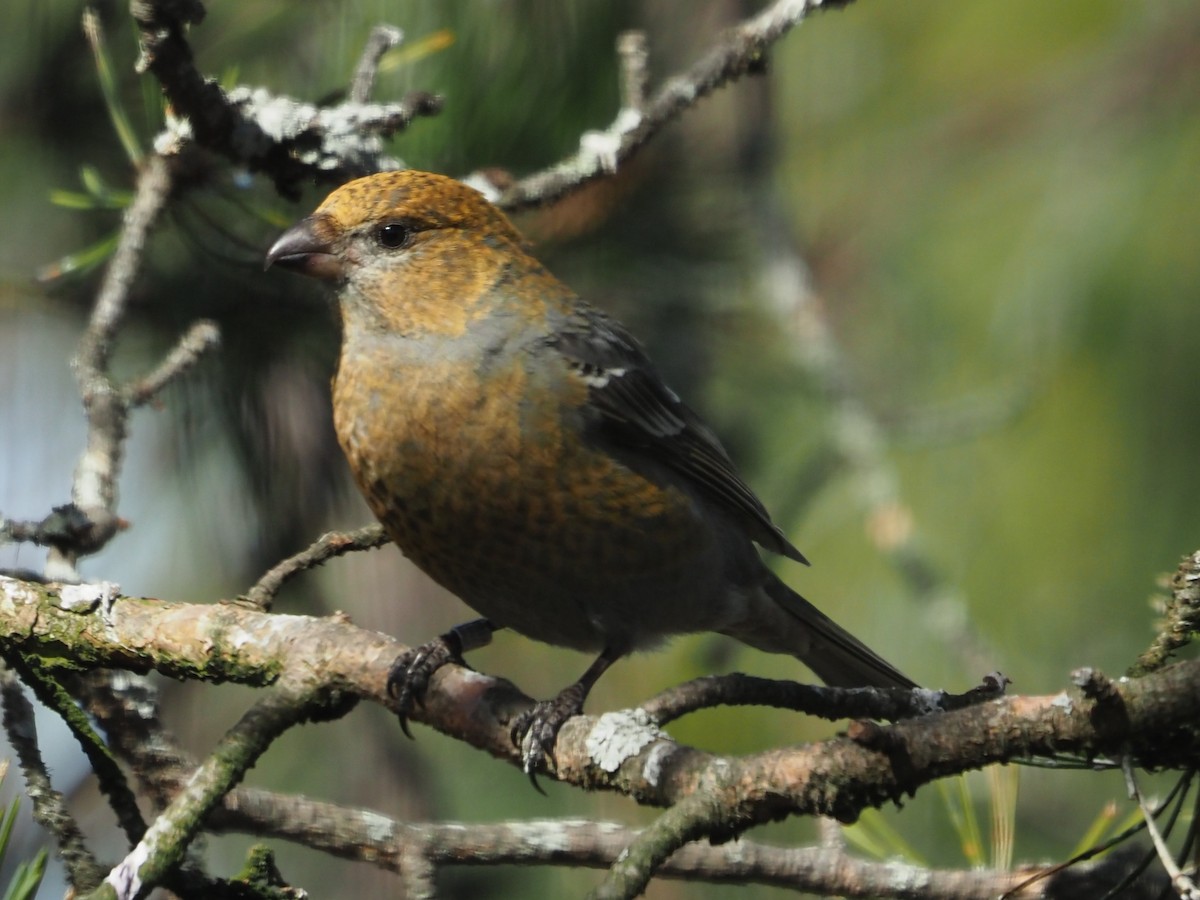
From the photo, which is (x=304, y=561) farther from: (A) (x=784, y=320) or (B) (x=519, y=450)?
(A) (x=784, y=320)

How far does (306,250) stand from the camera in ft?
11.5

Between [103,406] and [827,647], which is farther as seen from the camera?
[827,647]

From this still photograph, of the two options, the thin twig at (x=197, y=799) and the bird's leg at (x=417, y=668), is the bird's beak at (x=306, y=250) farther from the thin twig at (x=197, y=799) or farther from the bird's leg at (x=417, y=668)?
the thin twig at (x=197, y=799)

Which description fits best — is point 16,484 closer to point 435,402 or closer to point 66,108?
point 66,108

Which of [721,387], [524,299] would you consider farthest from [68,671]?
[721,387]

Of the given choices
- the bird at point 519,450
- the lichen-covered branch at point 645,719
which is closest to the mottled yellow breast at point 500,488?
the bird at point 519,450

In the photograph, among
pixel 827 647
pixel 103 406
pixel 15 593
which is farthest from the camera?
pixel 827 647

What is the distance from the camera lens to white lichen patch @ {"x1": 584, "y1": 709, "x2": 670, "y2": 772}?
7.37 feet

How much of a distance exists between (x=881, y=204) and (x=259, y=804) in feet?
16.6

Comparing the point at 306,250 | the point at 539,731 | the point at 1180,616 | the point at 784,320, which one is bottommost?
the point at 1180,616

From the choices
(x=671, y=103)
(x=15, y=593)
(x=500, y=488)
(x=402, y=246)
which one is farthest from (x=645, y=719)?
(x=402, y=246)

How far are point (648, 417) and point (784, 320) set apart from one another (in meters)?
1.33

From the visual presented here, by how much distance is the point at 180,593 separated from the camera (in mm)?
5109

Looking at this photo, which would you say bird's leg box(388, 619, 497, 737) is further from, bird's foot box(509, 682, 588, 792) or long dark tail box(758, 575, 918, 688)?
long dark tail box(758, 575, 918, 688)
